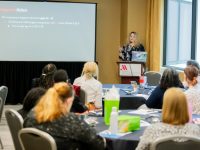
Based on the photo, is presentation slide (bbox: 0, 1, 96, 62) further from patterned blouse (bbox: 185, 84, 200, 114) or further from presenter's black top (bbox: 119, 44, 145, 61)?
patterned blouse (bbox: 185, 84, 200, 114)

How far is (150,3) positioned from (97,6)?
1.32 meters

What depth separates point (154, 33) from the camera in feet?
29.4

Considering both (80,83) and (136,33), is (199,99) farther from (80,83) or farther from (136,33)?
(136,33)

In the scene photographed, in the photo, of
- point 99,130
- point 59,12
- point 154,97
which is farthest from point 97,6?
point 99,130

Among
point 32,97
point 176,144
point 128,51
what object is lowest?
point 176,144

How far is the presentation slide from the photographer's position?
8867 millimetres

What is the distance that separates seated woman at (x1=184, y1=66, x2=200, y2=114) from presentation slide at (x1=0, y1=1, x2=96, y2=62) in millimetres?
4659

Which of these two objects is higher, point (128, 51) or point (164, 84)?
point (128, 51)

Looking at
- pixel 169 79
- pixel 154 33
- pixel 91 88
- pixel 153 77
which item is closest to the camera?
pixel 169 79

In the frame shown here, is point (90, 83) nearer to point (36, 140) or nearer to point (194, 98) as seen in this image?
point (194, 98)

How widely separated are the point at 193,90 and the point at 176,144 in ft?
5.77

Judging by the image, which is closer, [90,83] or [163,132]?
[163,132]

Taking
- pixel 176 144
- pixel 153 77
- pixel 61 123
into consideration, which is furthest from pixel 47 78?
pixel 153 77

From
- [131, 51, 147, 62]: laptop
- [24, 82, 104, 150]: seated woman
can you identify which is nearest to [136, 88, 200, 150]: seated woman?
[24, 82, 104, 150]: seated woman
